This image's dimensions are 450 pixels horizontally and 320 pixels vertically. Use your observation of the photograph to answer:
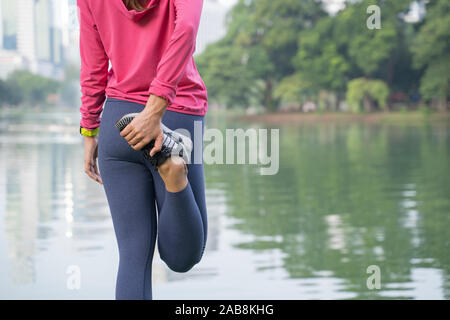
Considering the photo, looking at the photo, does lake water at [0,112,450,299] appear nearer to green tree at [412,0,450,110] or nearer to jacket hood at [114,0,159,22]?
jacket hood at [114,0,159,22]

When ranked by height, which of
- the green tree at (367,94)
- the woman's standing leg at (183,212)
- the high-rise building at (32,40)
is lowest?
the woman's standing leg at (183,212)

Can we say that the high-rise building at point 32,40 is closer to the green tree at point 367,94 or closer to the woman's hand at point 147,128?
the green tree at point 367,94

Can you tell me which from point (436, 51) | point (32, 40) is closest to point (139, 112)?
point (436, 51)

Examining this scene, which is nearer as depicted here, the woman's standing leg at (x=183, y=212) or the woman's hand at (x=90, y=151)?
the woman's standing leg at (x=183, y=212)

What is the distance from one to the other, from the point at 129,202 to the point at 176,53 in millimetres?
309

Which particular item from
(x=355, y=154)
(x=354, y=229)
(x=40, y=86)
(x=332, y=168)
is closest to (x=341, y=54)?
(x=40, y=86)

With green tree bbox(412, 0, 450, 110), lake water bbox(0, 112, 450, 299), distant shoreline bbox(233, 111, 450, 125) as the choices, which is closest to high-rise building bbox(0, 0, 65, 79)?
distant shoreline bbox(233, 111, 450, 125)

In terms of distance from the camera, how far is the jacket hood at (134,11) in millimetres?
1403

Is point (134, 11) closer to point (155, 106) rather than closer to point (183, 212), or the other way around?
point (155, 106)

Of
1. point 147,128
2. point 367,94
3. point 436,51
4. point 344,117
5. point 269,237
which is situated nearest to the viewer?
point 147,128

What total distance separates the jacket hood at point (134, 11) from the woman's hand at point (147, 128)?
18cm

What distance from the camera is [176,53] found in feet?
4.49

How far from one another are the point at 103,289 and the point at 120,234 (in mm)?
1694

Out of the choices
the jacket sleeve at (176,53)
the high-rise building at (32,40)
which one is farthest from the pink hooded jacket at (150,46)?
the high-rise building at (32,40)
